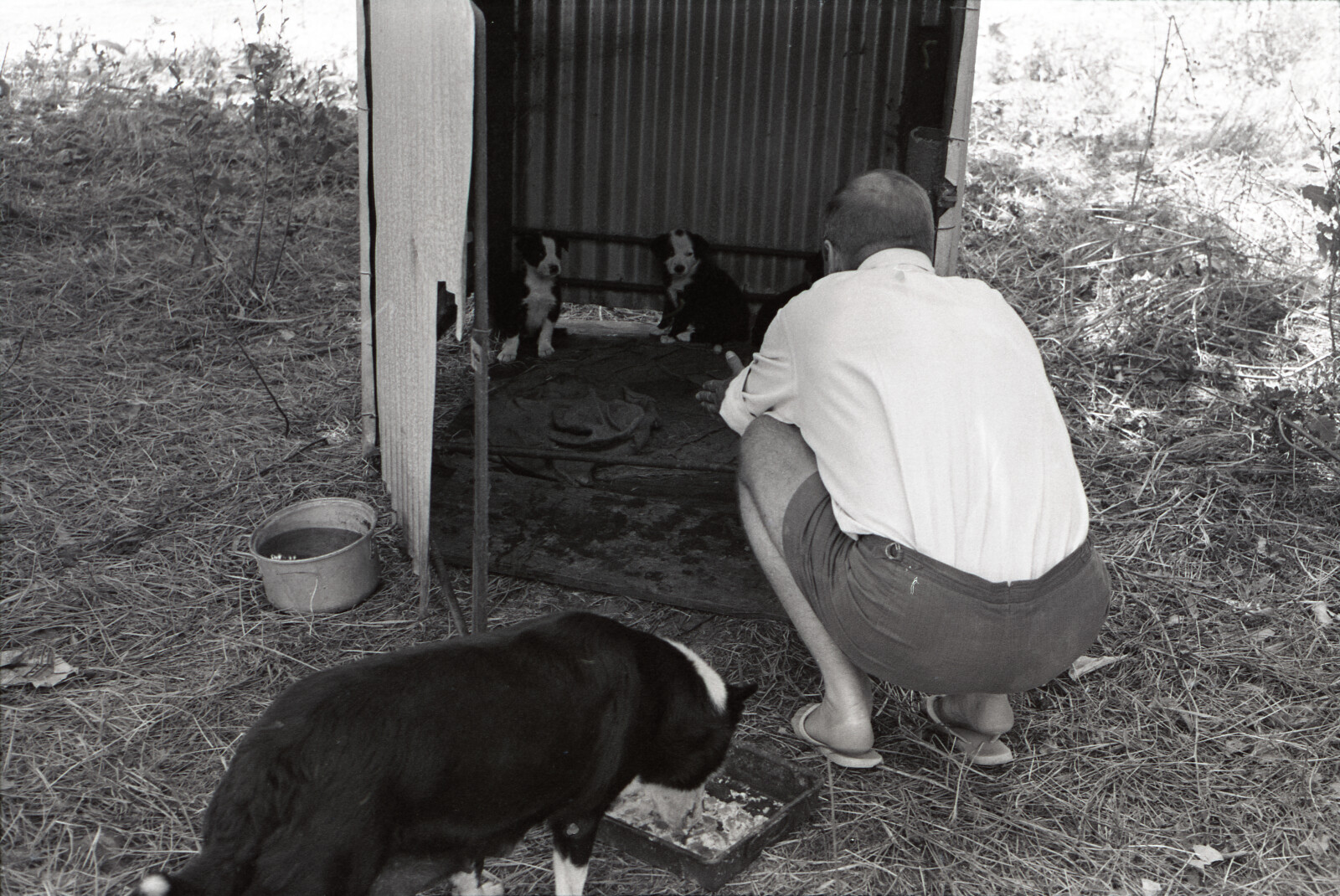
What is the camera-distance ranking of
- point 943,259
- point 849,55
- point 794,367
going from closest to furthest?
point 794,367 → point 943,259 → point 849,55

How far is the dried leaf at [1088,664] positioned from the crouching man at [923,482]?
0.80 metres

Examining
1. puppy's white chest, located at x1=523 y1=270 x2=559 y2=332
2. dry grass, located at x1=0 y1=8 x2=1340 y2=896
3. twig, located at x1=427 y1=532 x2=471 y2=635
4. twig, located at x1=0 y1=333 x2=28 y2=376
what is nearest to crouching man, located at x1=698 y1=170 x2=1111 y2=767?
dry grass, located at x1=0 y1=8 x2=1340 y2=896

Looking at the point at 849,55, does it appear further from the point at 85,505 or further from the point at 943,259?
the point at 85,505

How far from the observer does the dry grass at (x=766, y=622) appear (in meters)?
2.68

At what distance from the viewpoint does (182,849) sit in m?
2.50

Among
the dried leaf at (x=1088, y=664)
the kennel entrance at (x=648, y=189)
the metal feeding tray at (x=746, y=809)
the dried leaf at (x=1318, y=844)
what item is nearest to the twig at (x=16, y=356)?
the kennel entrance at (x=648, y=189)

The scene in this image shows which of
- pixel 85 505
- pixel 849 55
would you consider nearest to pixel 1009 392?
pixel 85 505

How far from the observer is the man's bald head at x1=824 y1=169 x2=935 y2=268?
273 centimetres

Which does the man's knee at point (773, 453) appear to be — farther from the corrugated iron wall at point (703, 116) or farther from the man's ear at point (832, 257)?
the corrugated iron wall at point (703, 116)

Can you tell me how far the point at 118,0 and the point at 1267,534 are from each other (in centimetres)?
1018

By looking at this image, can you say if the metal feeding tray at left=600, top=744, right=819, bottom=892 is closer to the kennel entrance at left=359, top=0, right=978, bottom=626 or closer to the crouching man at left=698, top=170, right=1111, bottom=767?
the crouching man at left=698, top=170, right=1111, bottom=767

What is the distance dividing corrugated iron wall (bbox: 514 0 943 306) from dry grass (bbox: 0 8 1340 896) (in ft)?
3.54

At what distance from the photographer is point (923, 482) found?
2.37 meters

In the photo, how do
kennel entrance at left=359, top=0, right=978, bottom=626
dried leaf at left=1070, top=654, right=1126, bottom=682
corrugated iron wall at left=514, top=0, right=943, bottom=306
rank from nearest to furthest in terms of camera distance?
dried leaf at left=1070, top=654, right=1126, bottom=682, kennel entrance at left=359, top=0, right=978, bottom=626, corrugated iron wall at left=514, top=0, right=943, bottom=306
